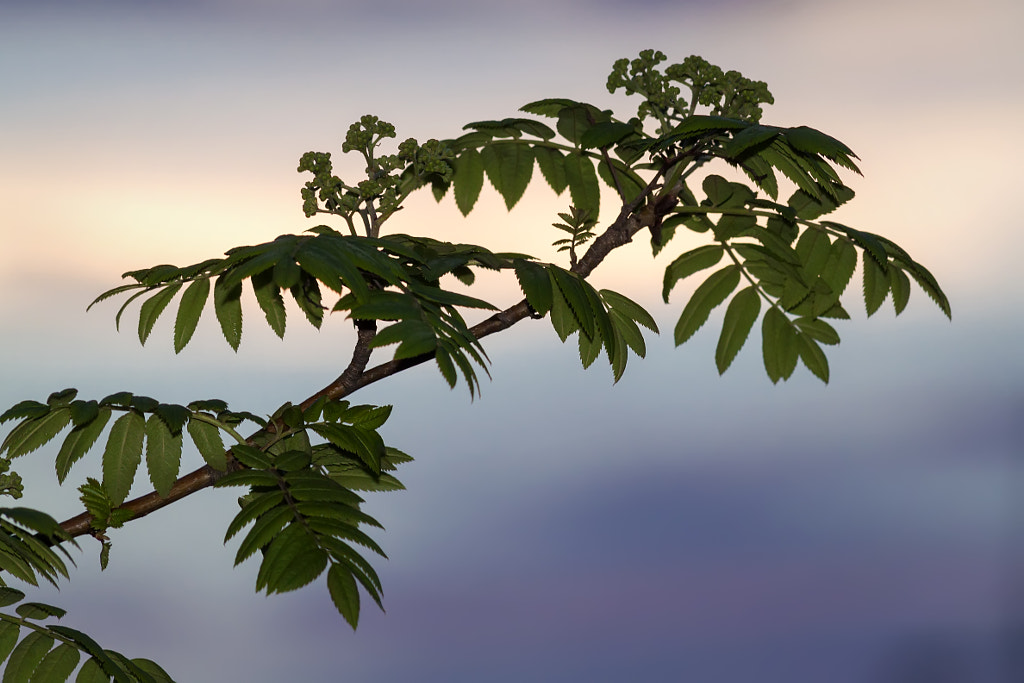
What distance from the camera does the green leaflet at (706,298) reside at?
4168mm

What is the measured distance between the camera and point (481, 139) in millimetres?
4434

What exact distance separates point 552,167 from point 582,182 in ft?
0.47

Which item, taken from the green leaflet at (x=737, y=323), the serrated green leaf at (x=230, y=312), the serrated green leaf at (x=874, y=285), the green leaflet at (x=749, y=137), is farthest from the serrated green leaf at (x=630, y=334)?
the serrated green leaf at (x=230, y=312)

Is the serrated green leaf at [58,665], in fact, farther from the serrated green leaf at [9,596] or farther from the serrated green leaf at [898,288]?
the serrated green leaf at [898,288]

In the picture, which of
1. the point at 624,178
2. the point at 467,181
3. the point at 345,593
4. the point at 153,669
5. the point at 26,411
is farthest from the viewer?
the point at 624,178

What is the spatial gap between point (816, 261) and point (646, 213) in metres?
0.76

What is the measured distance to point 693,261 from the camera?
4.23m

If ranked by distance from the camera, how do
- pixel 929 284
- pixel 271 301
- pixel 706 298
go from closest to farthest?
pixel 271 301 < pixel 929 284 < pixel 706 298

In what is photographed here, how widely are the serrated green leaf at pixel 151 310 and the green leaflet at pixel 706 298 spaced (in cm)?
198

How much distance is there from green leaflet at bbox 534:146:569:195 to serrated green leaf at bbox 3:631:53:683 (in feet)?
→ 8.40

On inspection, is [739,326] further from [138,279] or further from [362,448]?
[138,279]

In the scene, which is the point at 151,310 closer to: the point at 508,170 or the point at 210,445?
the point at 210,445

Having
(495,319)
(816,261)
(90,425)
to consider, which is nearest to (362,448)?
(495,319)

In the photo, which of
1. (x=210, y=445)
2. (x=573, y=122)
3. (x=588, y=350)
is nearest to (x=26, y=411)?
(x=210, y=445)
